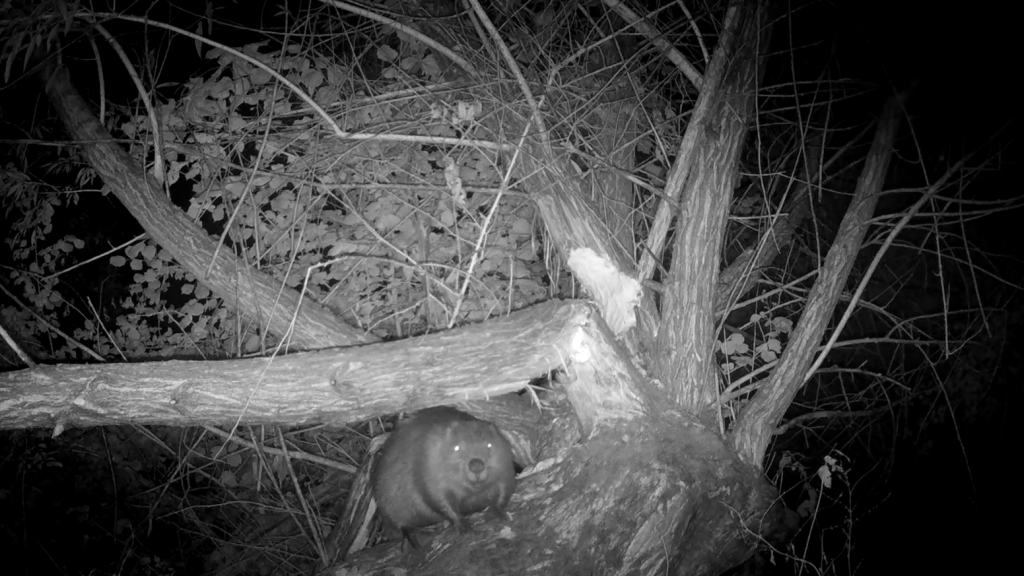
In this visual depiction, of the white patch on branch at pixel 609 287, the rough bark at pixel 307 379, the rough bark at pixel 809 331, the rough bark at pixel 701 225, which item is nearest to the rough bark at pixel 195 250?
the rough bark at pixel 307 379

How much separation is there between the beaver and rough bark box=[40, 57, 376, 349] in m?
0.78

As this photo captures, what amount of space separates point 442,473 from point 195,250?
2155 millimetres

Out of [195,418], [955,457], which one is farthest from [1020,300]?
[195,418]

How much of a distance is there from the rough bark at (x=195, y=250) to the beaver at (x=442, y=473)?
2.56 ft

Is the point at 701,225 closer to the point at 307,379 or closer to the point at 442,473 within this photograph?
the point at 442,473

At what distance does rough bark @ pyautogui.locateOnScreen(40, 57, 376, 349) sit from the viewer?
385cm

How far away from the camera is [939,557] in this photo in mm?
4402

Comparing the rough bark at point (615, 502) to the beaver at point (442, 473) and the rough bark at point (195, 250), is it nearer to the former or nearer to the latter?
the beaver at point (442, 473)

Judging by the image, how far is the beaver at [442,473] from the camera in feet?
10.8

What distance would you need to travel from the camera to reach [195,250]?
154 inches

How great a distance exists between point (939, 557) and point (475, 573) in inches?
145

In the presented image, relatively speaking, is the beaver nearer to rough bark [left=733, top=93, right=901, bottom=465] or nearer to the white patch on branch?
the white patch on branch

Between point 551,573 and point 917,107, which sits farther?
point 917,107

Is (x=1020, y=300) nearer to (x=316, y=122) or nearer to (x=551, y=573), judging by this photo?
(x=551, y=573)
